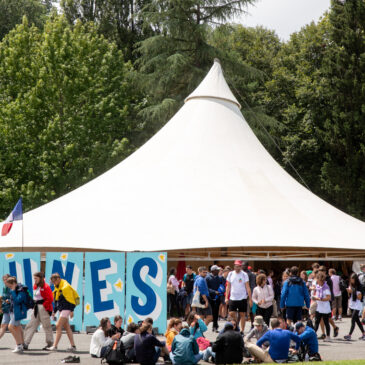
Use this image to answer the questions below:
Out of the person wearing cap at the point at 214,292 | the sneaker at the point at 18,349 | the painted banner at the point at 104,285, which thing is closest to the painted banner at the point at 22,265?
the painted banner at the point at 104,285

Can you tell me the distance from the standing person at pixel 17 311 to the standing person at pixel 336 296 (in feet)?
26.8

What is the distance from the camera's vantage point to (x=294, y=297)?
41.2 feet

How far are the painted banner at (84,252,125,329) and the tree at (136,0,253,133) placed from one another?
57.7 feet

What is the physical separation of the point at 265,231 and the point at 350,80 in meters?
14.1

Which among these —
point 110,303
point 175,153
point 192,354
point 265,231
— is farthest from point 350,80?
point 192,354

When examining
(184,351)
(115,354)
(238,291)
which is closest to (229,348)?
(184,351)

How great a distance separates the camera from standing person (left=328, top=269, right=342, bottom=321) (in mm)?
16953

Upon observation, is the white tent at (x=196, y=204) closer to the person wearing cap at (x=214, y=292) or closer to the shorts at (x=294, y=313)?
the person wearing cap at (x=214, y=292)

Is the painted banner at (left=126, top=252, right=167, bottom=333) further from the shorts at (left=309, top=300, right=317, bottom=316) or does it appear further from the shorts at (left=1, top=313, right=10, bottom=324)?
the shorts at (left=309, top=300, right=317, bottom=316)

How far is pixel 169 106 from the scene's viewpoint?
2966 cm

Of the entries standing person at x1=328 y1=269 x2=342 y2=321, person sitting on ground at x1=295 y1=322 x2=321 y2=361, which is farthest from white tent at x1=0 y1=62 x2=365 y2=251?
person sitting on ground at x1=295 y1=322 x2=321 y2=361

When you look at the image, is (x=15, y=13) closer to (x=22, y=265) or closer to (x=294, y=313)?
(x=22, y=265)

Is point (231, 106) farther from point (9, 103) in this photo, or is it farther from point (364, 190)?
point (9, 103)

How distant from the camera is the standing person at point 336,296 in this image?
667 inches
